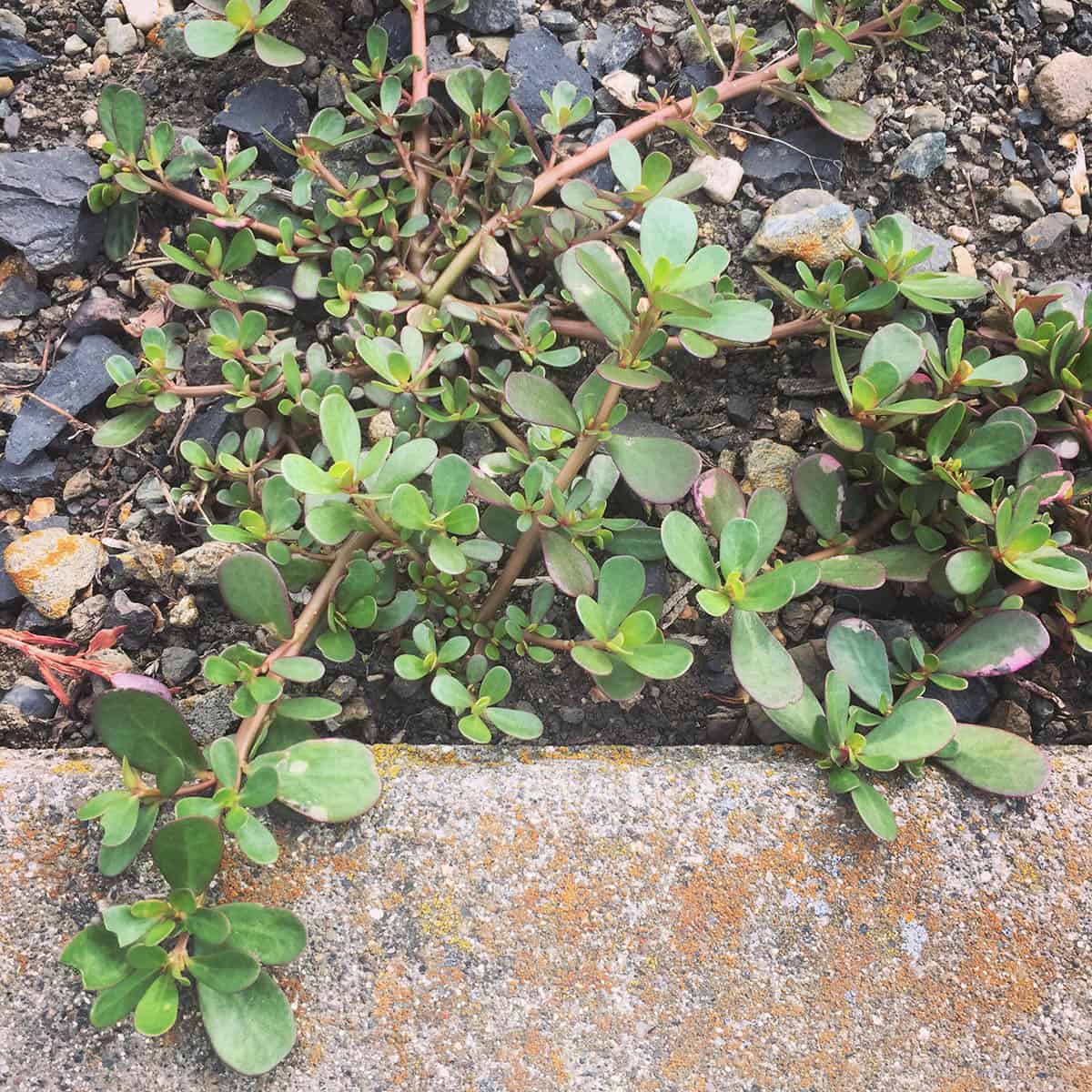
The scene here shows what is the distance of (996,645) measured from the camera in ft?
5.11

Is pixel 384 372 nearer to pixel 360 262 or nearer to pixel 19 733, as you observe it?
pixel 360 262

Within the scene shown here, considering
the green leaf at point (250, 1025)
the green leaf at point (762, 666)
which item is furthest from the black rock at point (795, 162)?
the green leaf at point (250, 1025)

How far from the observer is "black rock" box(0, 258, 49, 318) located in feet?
6.20

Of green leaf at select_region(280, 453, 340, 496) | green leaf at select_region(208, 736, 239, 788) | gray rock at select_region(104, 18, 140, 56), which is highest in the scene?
gray rock at select_region(104, 18, 140, 56)

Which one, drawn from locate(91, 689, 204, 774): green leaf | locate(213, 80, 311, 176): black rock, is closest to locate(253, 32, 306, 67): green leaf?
locate(213, 80, 311, 176): black rock

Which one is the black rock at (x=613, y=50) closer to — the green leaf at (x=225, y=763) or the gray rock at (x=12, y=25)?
the gray rock at (x=12, y=25)

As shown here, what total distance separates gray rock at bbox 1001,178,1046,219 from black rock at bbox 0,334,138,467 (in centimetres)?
185

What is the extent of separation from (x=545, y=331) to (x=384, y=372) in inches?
13.8

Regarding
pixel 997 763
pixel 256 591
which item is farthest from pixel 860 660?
pixel 256 591

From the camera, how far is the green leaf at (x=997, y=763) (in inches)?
56.7

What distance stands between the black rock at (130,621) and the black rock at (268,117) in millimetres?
935

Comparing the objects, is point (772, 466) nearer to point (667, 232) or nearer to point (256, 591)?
point (667, 232)

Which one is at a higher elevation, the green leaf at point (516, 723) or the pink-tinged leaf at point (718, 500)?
the pink-tinged leaf at point (718, 500)

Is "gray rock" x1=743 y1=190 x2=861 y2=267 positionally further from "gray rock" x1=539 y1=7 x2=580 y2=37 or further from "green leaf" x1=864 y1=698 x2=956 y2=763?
"green leaf" x1=864 y1=698 x2=956 y2=763
